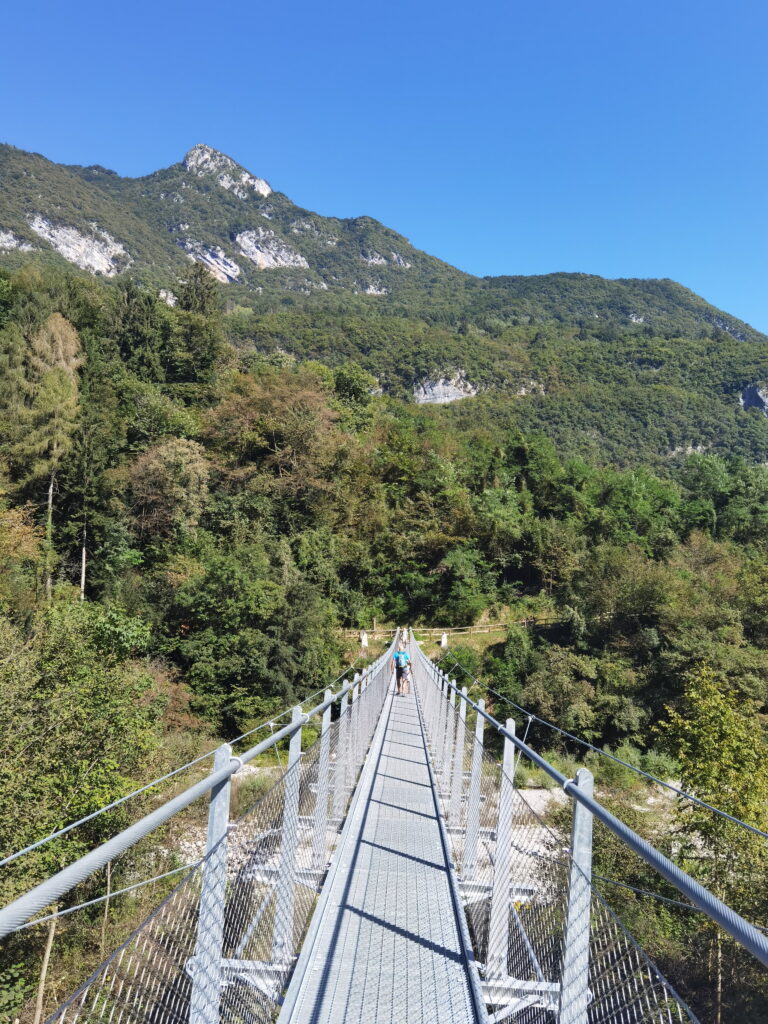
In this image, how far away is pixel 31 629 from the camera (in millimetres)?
14148

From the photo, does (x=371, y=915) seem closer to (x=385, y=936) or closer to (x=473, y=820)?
(x=385, y=936)

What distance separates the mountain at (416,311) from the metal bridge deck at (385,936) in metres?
39.0

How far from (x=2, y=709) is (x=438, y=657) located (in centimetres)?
1599

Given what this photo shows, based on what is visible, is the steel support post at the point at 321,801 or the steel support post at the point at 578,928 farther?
the steel support post at the point at 321,801

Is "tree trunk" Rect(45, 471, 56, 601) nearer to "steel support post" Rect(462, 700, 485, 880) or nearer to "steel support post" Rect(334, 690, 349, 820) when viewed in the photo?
"steel support post" Rect(334, 690, 349, 820)

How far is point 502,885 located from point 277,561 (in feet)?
66.8

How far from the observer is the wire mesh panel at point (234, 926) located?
1.35 metres

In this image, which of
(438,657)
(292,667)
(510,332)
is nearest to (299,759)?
(292,667)

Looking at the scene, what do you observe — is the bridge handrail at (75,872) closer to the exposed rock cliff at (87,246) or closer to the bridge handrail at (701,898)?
the bridge handrail at (701,898)

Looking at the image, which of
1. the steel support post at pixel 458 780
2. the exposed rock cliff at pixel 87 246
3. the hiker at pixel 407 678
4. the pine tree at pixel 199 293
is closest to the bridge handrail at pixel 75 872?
the steel support post at pixel 458 780

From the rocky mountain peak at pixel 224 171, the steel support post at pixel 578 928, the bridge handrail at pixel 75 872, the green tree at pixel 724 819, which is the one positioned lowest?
the green tree at pixel 724 819

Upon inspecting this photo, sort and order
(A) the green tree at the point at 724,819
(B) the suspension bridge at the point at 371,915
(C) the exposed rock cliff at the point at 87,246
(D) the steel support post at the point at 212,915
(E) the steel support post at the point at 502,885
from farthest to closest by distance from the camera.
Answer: (C) the exposed rock cliff at the point at 87,246 → (A) the green tree at the point at 724,819 → (E) the steel support post at the point at 502,885 → (D) the steel support post at the point at 212,915 → (B) the suspension bridge at the point at 371,915

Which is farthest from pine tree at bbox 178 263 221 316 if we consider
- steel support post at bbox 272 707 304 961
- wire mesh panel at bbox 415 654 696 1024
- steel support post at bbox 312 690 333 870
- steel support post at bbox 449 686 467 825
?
steel support post at bbox 272 707 304 961

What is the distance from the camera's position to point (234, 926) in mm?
2191
